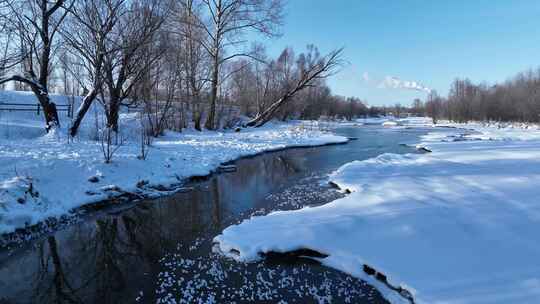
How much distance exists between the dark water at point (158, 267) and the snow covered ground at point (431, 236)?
47 cm

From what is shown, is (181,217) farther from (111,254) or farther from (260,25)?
(260,25)

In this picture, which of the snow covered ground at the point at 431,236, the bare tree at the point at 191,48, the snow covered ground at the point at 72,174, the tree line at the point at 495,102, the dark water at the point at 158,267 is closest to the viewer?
the snow covered ground at the point at 431,236

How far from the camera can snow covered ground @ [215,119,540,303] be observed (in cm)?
417

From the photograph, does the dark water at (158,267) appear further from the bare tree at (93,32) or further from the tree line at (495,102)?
the tree line at (495,102)

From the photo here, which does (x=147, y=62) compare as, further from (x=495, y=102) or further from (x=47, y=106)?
(x=495, y=102)

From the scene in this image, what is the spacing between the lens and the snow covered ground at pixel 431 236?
13.7 ft

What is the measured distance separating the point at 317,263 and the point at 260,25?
77.0ft

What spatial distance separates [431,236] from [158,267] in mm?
4710

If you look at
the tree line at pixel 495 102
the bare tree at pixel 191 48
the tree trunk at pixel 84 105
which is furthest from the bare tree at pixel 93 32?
the tree line at pixel 495 102

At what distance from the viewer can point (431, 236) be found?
5.42 meters

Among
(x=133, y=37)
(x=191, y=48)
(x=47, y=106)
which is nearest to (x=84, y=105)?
(x=47, y=106)

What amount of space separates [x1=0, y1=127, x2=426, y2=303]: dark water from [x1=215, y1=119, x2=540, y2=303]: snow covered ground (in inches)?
18.4

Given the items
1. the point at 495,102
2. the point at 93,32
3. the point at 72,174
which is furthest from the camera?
the point at 495,102

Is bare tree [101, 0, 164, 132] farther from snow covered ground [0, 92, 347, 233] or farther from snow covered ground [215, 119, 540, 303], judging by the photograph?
snow covered ground [215, 119, 540, 303]
